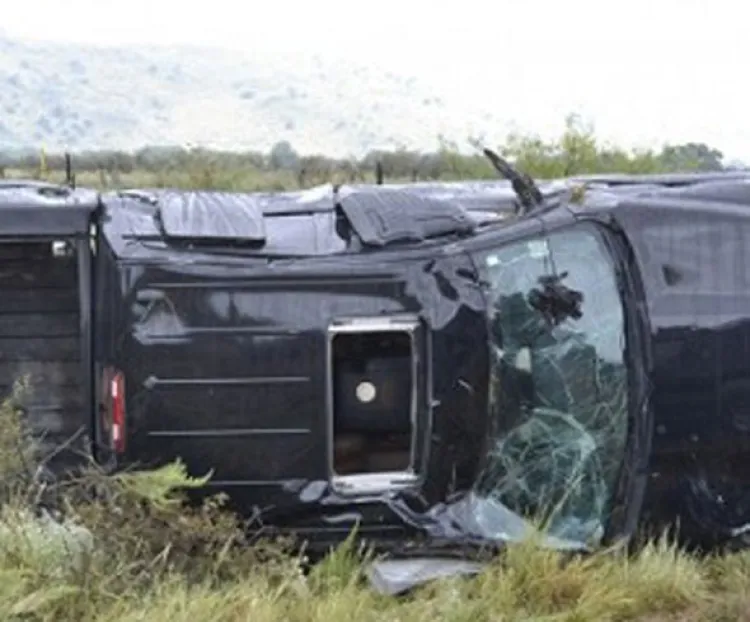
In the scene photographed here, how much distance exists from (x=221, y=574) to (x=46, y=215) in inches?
64.0

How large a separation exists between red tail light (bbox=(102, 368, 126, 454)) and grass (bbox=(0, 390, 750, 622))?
14 centimetres

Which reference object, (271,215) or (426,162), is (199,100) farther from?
(271,215)

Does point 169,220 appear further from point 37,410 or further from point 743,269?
point 743,269

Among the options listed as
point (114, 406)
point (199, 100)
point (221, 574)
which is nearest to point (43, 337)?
point (114, 406)

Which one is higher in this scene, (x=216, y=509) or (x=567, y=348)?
(x=567, y=348)

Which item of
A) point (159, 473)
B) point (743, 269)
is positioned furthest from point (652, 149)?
point (159, 473)

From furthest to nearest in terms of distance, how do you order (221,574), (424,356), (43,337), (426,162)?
(426,162) → (43,337) → (424,356) → (221,574)

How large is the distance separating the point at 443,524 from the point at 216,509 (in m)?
0.92

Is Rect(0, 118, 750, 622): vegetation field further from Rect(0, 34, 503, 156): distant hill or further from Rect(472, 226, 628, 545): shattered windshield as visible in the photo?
Rect(0, 34, 503, 156): distant hill

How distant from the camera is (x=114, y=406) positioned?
515 centimetres

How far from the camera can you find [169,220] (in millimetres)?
5355

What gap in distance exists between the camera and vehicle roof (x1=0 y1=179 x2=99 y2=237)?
17.6ft

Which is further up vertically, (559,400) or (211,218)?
(211,218)

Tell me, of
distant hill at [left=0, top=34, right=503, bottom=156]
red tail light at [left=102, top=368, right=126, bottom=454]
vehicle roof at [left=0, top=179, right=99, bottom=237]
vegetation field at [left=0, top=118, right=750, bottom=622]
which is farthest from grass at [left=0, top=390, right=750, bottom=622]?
distant hill at [left=0, top=34, right=503, bottom=156]
